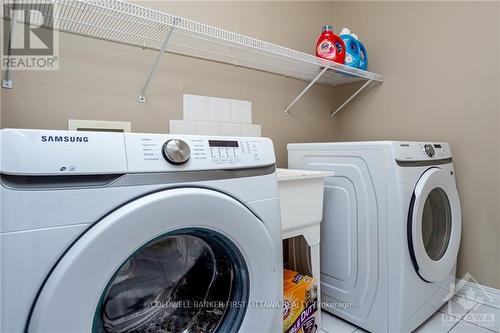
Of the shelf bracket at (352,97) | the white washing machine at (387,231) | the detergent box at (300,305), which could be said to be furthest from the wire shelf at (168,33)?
the detergent box at (300,305)

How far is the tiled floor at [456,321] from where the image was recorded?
1442 mm

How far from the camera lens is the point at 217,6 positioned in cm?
165

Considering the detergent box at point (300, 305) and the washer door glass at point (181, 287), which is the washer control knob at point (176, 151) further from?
the detergent box at point (300, 305)

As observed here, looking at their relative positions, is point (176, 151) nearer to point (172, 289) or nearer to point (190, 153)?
point (190, 153)

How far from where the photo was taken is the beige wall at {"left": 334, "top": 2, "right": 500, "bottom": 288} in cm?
163

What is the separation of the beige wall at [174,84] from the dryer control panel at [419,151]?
2.67 feet

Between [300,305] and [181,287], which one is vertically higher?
[181,287]

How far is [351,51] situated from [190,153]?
1.60 meters

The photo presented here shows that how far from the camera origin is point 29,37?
46.2 inches

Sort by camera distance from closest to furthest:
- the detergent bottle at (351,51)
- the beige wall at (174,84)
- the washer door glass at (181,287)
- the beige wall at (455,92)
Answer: the washer door glass at (181,287), the beige wall at (174,84), the beige wall at (455,92), the detergent bottle at (351,51)

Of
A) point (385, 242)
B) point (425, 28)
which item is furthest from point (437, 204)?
point (425, 28)

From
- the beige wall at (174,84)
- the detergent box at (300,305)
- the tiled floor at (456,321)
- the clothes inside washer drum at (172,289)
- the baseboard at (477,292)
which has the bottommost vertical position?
the tiled floor at (456,321)

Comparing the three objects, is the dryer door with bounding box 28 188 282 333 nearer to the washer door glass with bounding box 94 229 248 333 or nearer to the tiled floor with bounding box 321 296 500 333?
the washer door glass with bounding box 94 229 248 333

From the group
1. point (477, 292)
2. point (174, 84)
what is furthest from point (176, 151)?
point (477, 292)
